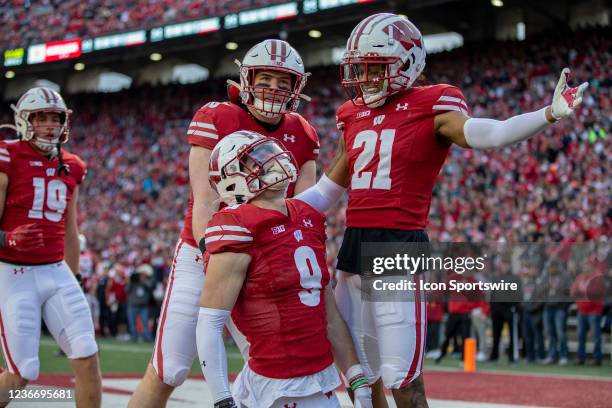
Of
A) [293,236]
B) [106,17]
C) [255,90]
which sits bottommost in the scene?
[293,236]

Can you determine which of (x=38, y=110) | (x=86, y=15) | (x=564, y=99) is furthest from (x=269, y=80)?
(x=86, y=15)

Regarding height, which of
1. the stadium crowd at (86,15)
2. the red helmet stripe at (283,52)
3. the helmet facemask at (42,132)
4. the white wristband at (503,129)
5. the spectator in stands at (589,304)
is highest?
the stadium crowd at (86,15)

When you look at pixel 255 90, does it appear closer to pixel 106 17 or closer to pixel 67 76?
pixel 106 17

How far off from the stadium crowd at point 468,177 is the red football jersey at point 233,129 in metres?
5.64

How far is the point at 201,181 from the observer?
4113mm

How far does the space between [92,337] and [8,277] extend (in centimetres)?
63

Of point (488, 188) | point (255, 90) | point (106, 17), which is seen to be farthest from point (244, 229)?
point (106, 17)

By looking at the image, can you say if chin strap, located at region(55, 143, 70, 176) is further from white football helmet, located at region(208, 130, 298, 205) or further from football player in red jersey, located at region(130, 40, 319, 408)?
white football helmet, located at region(208, 130, 298, 205)

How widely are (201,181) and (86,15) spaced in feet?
74.6

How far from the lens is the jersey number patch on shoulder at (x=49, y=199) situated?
5.22 meters

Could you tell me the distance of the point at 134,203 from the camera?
21.8 meters

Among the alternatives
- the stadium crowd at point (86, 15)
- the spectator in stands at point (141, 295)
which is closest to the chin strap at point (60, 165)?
the spectator in stands at point (141, 295)

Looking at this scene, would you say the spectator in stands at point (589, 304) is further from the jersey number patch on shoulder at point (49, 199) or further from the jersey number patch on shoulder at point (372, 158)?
the jersey number patch on shoulder at point (372, 158)

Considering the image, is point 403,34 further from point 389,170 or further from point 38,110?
point 38,110
